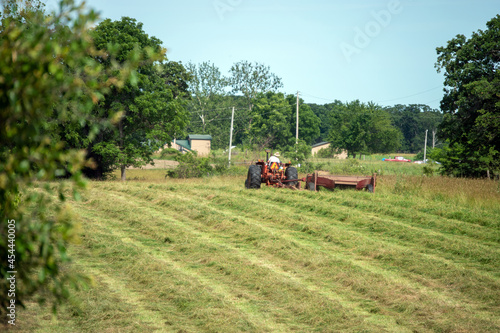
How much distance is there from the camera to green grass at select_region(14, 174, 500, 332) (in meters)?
5.61

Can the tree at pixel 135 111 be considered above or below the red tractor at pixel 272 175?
above

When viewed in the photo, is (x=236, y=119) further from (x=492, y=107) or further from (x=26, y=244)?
(x=26, y=244)

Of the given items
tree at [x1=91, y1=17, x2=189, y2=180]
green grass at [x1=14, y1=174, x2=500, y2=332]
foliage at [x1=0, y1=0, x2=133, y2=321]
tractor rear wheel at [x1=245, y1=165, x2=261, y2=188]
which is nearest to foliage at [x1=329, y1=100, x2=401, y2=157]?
tree at [x1=91, y1=17, x2=189, y2=180]

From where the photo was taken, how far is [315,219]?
490 inches

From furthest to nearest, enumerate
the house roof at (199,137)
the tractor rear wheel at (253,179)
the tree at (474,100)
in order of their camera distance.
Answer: the house roof at (199,137) < the tree at (474,100) < the tractor rear wheel at (253,179)

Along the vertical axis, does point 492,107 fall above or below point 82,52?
above

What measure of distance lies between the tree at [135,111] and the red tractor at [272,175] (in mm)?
7410

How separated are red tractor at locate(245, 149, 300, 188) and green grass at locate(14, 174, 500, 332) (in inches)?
160

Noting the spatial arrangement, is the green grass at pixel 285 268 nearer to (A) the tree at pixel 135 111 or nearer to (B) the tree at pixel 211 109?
(A) the tree at pixel 135 111

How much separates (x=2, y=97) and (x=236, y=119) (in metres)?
66.6

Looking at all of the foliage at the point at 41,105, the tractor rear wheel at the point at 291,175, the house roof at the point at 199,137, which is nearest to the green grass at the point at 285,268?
the foliage at the point at 41,105

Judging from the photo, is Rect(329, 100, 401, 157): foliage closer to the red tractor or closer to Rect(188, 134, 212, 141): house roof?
Rect(188, 134, 212, 141): house roof

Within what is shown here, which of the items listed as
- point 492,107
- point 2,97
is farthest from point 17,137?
point 492,107

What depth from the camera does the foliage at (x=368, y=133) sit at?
6172 cm
